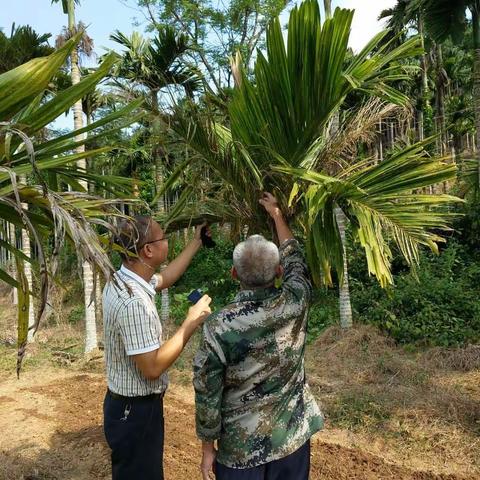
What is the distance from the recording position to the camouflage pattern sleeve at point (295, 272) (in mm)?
2180

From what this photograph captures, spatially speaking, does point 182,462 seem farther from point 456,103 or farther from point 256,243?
point 456,103

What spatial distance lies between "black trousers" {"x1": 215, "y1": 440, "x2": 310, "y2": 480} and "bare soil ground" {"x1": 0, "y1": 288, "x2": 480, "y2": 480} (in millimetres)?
1973

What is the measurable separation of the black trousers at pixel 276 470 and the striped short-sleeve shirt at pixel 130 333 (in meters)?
0.51

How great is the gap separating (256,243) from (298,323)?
1.42 feet

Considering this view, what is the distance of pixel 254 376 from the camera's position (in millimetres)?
Result: 2059

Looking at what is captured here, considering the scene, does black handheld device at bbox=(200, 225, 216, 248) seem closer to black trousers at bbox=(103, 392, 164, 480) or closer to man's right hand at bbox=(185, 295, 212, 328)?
man's right hand at bbox=(185, 295, 212, 328)

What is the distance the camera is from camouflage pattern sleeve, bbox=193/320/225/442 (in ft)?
6.60

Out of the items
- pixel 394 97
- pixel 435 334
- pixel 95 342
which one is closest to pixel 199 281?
pixel 95 342

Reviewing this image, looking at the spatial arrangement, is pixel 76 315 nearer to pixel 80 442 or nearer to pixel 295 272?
pixel 80 442

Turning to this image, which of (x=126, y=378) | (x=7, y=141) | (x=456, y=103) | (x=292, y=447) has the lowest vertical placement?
(x=292, y=447)

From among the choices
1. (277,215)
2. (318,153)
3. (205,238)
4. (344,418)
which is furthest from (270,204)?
(344,418)

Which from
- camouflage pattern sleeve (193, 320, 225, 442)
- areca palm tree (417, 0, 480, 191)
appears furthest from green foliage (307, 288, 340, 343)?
camouflage pattern sleeve (193, 320, 225, 442)

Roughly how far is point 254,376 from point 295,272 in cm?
53

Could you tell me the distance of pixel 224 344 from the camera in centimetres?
201
